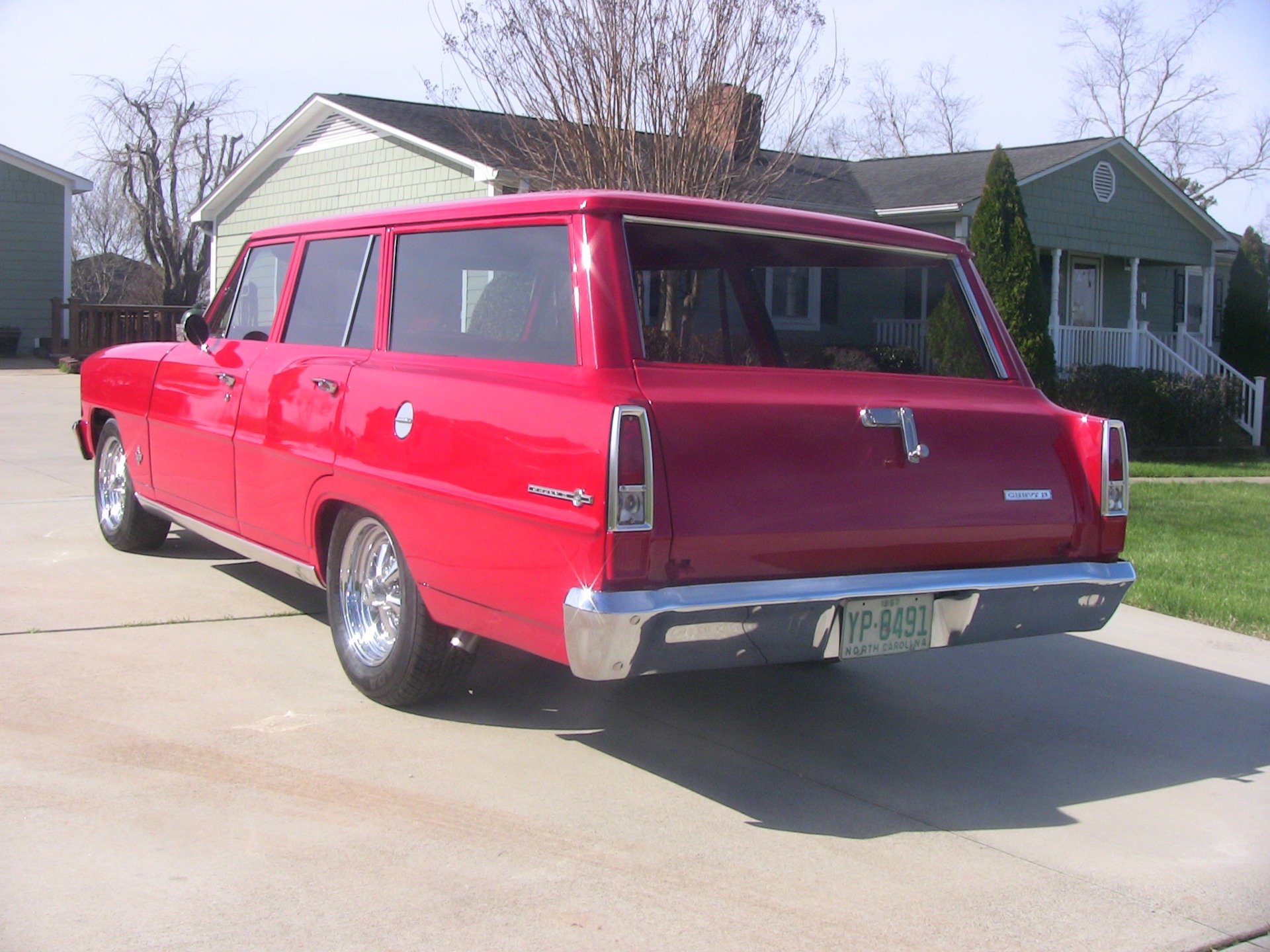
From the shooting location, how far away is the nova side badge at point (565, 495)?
362 centimetres

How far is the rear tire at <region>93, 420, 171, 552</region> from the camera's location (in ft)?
23.8

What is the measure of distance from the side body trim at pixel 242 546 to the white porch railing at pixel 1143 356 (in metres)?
17.0

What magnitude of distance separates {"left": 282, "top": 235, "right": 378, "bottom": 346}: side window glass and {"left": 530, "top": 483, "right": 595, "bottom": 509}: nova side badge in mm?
1521

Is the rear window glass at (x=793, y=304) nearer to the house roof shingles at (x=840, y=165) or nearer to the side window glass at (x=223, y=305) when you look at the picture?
the side window glass at (x=223, y=305)

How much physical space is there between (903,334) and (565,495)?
2323 millimetres

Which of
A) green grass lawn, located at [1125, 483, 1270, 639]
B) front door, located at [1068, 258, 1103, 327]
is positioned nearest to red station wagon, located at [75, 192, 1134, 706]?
green grass lawn, located at [1125, 483, 1270, 639]

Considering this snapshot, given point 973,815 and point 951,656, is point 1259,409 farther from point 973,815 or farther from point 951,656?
point 973,815

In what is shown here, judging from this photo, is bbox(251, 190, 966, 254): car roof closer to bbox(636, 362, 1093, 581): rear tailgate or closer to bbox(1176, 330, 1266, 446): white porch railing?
bbox(636, 362, 1093, 581): rear tailgate

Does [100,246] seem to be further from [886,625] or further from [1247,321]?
[886,625]

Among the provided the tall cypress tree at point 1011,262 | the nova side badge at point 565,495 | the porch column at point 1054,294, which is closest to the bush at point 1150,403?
the tall cypress tree at point 1011,262

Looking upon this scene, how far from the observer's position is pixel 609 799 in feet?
13.3

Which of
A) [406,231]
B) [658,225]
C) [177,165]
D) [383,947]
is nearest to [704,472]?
[658,225]

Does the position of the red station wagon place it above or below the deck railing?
below

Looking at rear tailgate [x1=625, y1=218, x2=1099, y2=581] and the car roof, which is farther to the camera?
the car roof
